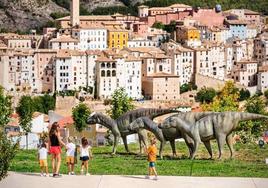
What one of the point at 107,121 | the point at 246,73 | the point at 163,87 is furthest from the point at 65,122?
the point at 246,73

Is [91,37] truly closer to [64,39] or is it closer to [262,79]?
[64,39]

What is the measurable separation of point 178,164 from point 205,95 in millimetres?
55508

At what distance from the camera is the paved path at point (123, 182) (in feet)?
50.4

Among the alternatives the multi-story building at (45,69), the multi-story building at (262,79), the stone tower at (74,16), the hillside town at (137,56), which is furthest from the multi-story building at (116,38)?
the multi-story building at (262,79)

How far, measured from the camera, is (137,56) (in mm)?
78750

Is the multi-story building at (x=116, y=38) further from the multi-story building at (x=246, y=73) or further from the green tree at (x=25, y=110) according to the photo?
the green tree at (x=25, y=110)

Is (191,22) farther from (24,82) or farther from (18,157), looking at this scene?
(18,157)

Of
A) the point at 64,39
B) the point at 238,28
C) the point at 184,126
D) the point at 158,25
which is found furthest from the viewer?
the point at 238,28

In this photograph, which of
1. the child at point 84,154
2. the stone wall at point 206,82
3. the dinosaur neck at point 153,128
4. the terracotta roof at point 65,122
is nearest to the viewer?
the child at point 84,154

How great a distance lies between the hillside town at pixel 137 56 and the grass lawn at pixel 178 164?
48.2 metres

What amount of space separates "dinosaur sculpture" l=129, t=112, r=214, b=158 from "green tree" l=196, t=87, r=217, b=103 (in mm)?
52104

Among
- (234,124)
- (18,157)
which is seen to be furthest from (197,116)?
(18,157)

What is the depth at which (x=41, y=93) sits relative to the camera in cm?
7450

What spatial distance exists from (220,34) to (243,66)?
12206 millimetres
